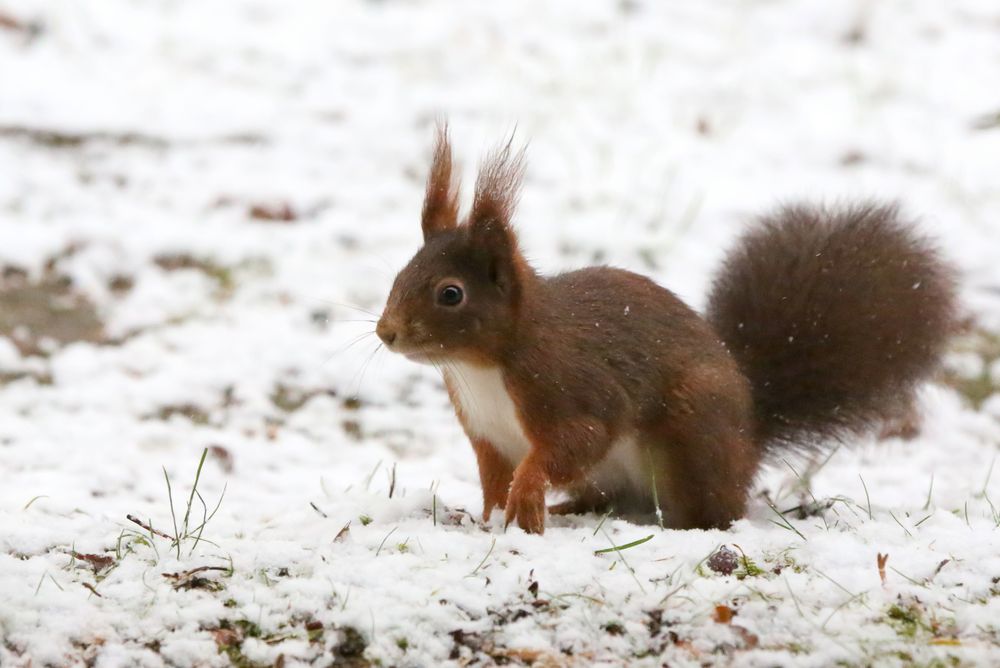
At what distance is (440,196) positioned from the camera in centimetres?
248

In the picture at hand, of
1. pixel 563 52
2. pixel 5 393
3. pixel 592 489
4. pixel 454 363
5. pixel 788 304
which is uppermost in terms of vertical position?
pixel 563 52

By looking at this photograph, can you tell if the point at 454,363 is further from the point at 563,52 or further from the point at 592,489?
the point at 563,52

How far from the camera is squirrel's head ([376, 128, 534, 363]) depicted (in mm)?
2289

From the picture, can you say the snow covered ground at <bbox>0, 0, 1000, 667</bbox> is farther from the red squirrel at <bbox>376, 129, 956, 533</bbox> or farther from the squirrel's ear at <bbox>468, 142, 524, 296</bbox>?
the squirrel's ear at <bbox>468, 142, 524, 296</bbox>

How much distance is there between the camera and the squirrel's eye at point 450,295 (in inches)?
91.0

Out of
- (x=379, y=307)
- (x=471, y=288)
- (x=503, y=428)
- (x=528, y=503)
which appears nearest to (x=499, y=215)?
(x=471, y=288)

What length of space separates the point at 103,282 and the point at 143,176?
84 cm

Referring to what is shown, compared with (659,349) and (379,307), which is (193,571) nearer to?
(659,349)

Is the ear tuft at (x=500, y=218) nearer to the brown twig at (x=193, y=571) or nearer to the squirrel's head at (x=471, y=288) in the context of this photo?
the squirrel's head at (x=471, y=288)

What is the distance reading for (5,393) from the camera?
11.2 ft

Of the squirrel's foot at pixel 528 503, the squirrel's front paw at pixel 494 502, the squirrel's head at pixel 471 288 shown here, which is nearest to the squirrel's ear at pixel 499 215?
the squirrel's head at pixel 471 288

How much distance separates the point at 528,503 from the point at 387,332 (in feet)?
1.37

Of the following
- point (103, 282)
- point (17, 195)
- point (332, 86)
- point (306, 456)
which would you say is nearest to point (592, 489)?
point (306, 456)

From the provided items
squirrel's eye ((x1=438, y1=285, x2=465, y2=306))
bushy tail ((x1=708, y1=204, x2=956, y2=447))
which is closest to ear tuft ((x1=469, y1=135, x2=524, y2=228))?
squirrel's eye ((x1=438, y1=285, x2=465, y2=306))
